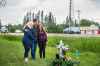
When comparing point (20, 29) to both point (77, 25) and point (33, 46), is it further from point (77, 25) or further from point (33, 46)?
point (77, 25)

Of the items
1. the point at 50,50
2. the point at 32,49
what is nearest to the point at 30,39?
the point at 32,49

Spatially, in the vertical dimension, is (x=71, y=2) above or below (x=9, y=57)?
above

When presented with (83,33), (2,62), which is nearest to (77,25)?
(83,33)

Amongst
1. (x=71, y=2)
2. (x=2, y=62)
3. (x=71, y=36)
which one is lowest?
(x=2, y=62)

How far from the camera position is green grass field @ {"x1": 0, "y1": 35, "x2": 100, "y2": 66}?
20.7ft

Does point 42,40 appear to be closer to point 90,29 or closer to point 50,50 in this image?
point 50,50

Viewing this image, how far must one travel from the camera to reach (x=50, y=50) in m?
6.33

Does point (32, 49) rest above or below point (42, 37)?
below

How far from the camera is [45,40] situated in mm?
6379

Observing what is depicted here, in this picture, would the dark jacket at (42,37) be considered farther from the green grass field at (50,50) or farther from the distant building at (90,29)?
the distant building at (90,29)

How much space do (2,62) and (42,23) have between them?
92cm

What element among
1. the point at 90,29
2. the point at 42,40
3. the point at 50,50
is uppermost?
the point at 90,29

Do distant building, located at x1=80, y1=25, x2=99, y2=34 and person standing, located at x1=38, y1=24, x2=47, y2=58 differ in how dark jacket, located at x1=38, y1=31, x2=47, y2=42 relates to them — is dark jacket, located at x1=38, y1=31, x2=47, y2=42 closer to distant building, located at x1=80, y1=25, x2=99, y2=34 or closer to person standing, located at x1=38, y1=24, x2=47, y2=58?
person standing, located at x1=38, y1=24, x2=47, y2=58

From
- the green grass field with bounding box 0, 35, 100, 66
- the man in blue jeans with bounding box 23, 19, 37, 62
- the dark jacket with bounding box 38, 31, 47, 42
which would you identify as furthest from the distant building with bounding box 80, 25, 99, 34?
the man in blue jeans with bounding box 23, 19, 37, 62
